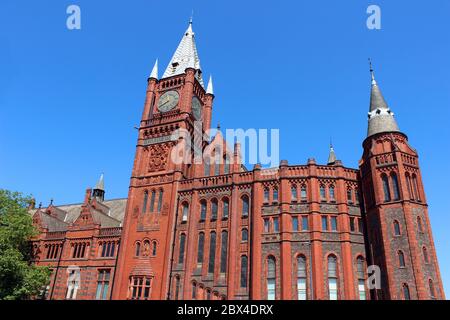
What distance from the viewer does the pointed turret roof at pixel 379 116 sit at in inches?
1577

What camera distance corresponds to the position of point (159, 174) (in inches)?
1870

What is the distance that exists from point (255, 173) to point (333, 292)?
14.9 m

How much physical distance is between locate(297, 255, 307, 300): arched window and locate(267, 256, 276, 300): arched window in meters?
2.43

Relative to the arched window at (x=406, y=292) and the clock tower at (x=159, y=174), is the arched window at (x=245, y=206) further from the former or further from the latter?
the arched window at (x=406, y=292)

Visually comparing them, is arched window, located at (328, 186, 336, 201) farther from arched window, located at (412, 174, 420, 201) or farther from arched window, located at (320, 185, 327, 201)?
arched window, located at (412, 174, 420, 201)

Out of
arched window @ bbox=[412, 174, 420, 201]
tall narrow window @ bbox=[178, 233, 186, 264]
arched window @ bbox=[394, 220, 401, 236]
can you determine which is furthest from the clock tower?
arched window @ bbox=[412, 174, 420, 201]

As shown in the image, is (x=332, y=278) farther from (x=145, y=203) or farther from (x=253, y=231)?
(x=145, y=203)

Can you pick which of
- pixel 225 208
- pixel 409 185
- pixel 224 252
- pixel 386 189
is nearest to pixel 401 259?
pixel 386 189

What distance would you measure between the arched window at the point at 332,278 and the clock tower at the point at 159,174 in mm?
17244

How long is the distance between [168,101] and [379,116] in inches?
1128

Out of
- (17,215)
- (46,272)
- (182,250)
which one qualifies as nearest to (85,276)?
(46,272)

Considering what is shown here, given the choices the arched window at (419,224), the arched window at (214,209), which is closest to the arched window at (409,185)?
the arched window at (419,224)
